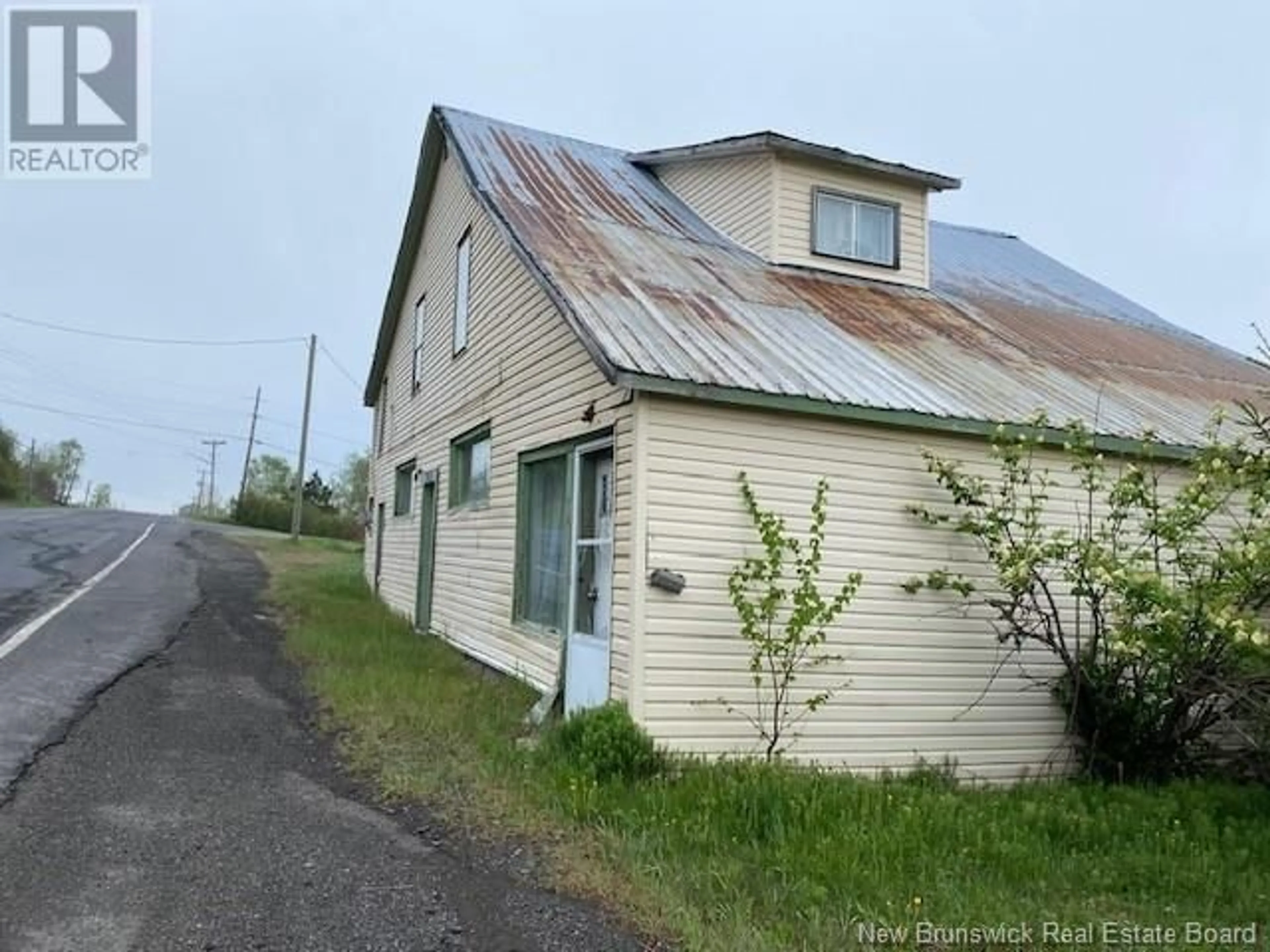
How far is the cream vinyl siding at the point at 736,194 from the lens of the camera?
11.6m

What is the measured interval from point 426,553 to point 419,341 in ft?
12.7

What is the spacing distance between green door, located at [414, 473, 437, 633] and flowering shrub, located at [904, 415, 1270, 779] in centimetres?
795

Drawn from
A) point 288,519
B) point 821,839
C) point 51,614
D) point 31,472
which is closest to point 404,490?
point 51,614

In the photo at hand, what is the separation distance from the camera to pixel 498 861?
492cm

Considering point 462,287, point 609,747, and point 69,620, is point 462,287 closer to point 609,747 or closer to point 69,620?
point 69,620

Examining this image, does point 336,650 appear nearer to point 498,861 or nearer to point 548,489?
point 548,489

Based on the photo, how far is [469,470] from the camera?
12.3 metres

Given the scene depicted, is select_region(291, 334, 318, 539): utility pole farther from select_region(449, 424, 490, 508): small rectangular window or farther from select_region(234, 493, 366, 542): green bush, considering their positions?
select_region(449, 424, 490, 508): small rectangular window

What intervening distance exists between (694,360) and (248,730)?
4340mm

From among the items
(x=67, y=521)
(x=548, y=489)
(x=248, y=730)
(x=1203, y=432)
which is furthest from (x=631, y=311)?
(x=67, y=521)

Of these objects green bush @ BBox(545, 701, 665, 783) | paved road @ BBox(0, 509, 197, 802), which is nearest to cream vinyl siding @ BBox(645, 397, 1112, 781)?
green bush @ BBox(545, 701, 665, 783)

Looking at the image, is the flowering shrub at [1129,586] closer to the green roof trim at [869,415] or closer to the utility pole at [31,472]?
the green roof trim at [869,415]

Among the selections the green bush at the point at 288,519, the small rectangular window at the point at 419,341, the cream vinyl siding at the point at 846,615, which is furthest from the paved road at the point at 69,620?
the green bush at the point at 288,519

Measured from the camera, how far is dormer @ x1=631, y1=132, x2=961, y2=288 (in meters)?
11.5
